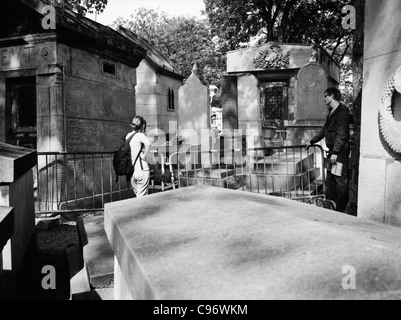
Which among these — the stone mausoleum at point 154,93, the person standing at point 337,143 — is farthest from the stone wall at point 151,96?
the person standing at point 337,143

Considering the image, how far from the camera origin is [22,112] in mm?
8031

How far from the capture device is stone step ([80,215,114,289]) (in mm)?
3059

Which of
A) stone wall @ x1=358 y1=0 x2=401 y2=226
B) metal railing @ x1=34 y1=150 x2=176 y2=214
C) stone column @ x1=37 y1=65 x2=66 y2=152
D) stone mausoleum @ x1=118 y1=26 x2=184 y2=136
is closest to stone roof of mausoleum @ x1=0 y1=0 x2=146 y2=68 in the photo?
stone column @ x1=37 y1=65 x2=66 y2=152

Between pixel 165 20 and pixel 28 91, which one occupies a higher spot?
pixel 165 20

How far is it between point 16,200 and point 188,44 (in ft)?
112

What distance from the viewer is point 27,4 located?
285 inches

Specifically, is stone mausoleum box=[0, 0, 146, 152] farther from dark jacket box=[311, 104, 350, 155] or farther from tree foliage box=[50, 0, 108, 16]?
tree foliage box=[50, 0, 108, 16]

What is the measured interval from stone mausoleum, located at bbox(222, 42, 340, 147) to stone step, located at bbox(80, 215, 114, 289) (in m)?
7.82

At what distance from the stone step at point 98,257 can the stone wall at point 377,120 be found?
3077mm
